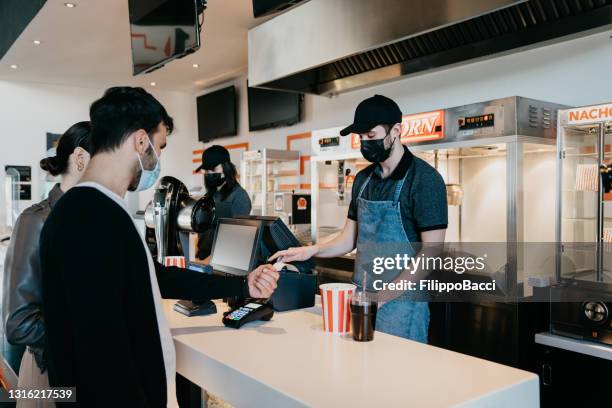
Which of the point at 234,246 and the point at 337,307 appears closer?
the point at 337,307

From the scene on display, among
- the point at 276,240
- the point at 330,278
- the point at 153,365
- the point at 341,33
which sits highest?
the point at 341,33

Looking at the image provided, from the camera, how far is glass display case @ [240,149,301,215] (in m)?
5.87

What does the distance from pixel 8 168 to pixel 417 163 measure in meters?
7.14

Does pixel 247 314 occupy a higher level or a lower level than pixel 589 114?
lower

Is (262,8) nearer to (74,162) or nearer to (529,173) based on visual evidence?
(74,162)

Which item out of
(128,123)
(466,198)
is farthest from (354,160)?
(128,123)

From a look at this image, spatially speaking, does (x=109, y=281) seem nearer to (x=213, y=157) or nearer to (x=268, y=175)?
(x=213, y=157)

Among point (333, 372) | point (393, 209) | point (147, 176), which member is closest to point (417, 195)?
point (393, 209)

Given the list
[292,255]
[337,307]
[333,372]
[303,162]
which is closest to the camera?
[333,372]

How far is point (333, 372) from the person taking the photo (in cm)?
125

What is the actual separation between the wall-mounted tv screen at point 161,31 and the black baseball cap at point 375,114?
1182 millimetres

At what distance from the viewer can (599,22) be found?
10.2ft

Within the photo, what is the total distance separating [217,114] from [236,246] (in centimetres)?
563

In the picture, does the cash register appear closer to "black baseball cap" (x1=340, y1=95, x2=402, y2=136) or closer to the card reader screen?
the card reader screen
